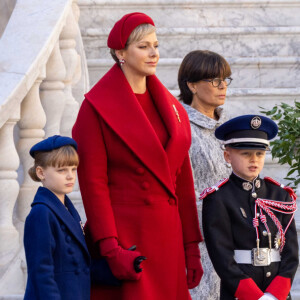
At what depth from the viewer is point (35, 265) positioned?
11.6 feet

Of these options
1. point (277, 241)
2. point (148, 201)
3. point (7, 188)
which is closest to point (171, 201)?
point (148, 201)

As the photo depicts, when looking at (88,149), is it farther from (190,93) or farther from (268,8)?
(268,8)

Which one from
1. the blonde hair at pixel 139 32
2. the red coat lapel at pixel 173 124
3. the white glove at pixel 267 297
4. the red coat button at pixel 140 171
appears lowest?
the white glove at pixel 267 297

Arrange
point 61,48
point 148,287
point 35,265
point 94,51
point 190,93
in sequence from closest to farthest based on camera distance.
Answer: point 35,265
point 148,287
point 190,93
point 61,48
point 94,51

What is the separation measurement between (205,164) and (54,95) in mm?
1349

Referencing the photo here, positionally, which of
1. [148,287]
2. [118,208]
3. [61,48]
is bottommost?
[148,287]

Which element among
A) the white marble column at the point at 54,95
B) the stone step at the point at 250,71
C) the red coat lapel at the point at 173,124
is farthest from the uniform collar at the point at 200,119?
the stone step at the point at 250,71

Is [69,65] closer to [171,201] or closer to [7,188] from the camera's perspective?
[7,188]

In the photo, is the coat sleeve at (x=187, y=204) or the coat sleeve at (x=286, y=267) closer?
the coat sleeve at (x=286, y=267)

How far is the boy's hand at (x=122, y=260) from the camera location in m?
3.63

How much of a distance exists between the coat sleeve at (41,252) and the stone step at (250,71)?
112 inches

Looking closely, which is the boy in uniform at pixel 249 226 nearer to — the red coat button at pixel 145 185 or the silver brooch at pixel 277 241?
the silver brooch at pixel 277 241

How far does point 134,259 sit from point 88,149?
466 mm

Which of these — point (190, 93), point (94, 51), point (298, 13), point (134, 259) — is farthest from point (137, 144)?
point (298, 13)
